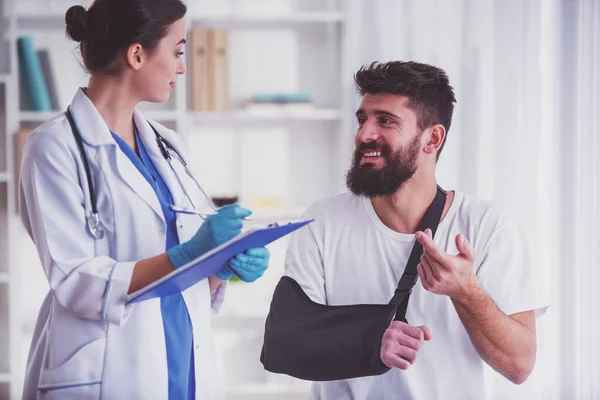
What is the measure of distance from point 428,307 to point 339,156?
148cm

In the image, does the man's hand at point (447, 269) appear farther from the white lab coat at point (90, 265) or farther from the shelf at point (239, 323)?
the shelf at point (239, 323)

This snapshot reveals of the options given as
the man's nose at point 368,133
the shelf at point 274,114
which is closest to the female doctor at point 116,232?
the man's nose at point 368,133

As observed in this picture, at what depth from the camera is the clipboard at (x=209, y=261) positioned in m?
1.12

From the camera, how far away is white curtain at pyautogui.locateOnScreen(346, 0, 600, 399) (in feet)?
6.37

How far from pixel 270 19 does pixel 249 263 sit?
5.98 feet

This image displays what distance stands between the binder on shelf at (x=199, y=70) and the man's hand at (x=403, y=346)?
1765 mm

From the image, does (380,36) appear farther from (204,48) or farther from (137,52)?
(137,52)

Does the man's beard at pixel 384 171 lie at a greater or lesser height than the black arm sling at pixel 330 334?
greater

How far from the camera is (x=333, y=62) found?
121 inches

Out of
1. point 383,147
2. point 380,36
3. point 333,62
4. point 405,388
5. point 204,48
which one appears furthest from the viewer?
point 333,62

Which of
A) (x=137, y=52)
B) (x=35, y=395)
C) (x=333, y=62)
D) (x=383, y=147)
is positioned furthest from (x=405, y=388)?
(x=333, y=62)

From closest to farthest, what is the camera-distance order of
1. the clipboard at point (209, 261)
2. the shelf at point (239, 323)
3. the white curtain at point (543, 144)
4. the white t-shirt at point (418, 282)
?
1. the clipboard at point (209, 261)
2. the white t-shirt at point (418, 282)
3. the white curtain at point (543, 144)
4. the shelf at point (239, 323)

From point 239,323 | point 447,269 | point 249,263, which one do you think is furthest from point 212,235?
point 239,323

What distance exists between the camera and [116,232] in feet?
4.26
